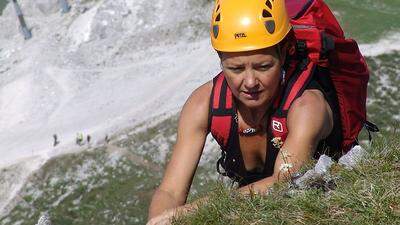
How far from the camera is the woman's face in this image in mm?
6219

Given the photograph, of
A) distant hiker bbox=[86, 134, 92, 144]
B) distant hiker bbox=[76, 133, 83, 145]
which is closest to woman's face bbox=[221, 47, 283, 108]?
distant hiker bbox=[86, 134, 92, 144]

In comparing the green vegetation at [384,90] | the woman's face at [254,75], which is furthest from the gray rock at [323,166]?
the green vegetation at [384,90]

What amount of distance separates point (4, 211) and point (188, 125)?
28579 mm

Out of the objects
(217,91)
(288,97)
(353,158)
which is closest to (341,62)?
(288,97)

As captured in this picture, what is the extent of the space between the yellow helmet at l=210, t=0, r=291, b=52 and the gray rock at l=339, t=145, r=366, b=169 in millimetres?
1543

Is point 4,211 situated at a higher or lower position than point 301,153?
lower

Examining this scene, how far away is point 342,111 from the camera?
6.73 meters

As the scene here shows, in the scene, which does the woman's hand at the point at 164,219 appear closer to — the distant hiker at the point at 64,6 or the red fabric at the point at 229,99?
the red fabric at the point at 229,99

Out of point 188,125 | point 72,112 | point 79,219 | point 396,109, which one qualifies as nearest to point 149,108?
point 72,112

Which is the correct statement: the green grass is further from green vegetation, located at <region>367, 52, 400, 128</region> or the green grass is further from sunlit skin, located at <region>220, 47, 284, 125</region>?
green vegetation, located at <region>367, 52, 400, 128</region>

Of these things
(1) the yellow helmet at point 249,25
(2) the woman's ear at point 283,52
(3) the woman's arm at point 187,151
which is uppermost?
(1) the yellow helmet at point 249,25

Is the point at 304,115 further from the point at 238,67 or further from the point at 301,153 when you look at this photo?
the point at 238,67

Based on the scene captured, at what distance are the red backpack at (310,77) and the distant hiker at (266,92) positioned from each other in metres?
0.01

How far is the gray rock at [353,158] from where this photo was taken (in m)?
5.29
